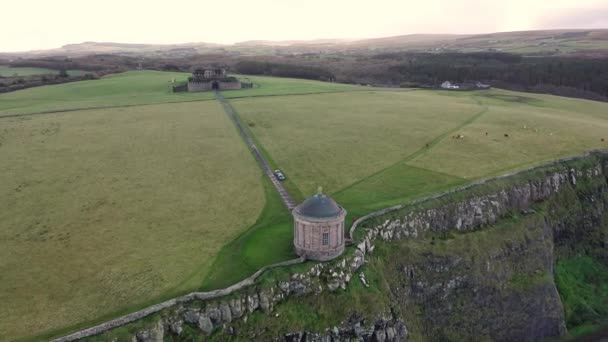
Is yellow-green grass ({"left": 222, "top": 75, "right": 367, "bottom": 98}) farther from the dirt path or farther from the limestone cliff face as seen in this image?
the limestone cliff face

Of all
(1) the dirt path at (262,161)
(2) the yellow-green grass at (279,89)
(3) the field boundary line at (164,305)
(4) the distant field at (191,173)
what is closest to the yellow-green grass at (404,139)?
(4) the distant field at (191,173)

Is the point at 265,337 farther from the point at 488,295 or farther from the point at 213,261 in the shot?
the point at 488,295

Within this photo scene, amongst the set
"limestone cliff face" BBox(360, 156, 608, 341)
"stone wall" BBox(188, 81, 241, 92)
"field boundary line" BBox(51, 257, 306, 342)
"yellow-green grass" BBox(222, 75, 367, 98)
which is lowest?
"limestone cliff face" BBox(360, 156, 608, 341)

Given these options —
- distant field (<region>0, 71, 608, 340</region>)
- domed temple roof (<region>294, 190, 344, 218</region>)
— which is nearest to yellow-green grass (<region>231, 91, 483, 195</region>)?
distant field (<region>0, 71, 608, 340</region>)

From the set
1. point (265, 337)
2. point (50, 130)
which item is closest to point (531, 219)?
point (265, 337)

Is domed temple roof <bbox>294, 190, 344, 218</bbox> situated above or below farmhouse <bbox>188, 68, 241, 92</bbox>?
below

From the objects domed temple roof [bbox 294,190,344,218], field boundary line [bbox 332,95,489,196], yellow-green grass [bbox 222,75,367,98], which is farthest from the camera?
yellow-green grass [bbox 222,75,367,98]

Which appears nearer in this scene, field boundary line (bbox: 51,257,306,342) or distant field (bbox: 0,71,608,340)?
field boundary line (bbox: 51,257,306,342)

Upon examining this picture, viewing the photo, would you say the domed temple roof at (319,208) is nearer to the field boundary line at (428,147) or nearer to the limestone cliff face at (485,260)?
the limestone cliff face at (485,260)

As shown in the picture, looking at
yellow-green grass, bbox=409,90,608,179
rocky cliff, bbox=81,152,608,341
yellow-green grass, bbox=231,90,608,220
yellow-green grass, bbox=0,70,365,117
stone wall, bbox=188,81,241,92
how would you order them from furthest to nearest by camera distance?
stone wall, bbox=188,81,241,92 < yellow-green grass, bbox=0,70,365,117 < yellow-green grass, bbox=409,90,608,179 < yellow-green grass, bbox=231,90,608,220 < rocky cliff, bbox=81,152,608,341

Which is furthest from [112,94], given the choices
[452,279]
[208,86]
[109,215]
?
[452,279]
